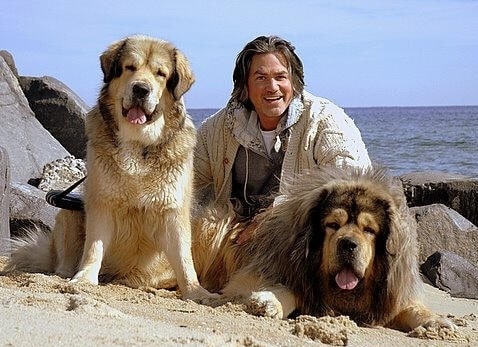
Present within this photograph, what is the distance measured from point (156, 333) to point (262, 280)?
5.32 feet

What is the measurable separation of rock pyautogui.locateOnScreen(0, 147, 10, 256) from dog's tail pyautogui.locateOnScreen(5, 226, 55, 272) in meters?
0.52

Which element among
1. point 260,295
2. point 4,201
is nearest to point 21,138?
point 4,201

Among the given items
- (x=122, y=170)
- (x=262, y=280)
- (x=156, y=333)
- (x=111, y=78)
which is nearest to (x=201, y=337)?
(x=156, y=333)

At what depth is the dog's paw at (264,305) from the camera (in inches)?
191

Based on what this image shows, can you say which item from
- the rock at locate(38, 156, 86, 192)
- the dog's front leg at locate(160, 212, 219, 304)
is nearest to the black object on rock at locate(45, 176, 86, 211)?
the dog's front leg at locate(160, 212, 219, 304)

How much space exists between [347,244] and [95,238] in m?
1.81

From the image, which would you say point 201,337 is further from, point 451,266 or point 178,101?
point 451,266

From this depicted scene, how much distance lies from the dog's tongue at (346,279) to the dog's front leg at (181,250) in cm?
107

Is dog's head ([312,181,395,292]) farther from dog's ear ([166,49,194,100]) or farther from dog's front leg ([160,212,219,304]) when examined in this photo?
dog's ear ([166,49,194,100])

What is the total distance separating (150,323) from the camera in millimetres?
4047

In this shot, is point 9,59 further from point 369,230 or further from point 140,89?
point 369,230

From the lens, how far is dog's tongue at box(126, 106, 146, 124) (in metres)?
5.49

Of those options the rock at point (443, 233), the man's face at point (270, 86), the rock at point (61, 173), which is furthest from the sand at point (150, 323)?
the rock at point (61, 173)

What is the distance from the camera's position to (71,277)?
19.2 feet
